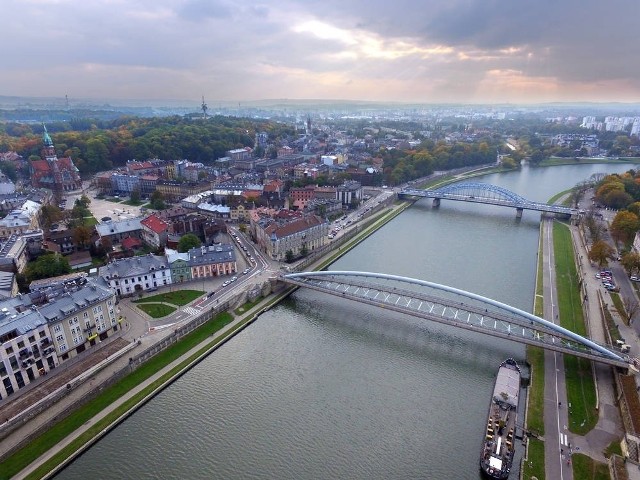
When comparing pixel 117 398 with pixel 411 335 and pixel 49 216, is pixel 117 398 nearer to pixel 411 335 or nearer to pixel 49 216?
pixel 411 335

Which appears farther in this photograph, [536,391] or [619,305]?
[619,305]

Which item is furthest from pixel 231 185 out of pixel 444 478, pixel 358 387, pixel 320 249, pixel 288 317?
pixel 444 478

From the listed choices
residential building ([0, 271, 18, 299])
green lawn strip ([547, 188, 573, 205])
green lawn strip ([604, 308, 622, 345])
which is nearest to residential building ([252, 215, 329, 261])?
residential building ([0, 271, 18, 299])

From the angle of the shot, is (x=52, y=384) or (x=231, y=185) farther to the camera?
(x=231, y=185)

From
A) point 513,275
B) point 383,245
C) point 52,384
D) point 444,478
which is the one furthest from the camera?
point 383,245

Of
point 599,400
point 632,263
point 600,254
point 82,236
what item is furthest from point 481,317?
point 82,236

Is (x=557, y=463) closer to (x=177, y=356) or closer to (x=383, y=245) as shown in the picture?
(x=177, y=356)

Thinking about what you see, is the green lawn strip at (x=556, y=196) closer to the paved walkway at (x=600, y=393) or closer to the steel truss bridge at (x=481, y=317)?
the paved walkway at (x=600, y=393)
